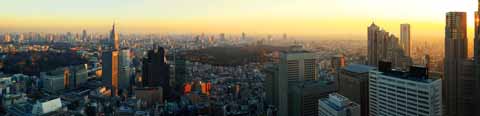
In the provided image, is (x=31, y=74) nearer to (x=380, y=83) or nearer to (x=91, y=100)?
(x=91, y=100)

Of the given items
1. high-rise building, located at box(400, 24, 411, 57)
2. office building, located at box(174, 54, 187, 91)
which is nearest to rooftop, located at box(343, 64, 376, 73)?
high-rise building, located at box(400, 24, 411, 57)

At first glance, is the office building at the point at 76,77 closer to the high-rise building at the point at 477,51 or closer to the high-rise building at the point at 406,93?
the high-rise building at the point at 406,93

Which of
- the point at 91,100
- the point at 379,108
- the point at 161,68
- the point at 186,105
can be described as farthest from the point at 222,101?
the point at 379,108

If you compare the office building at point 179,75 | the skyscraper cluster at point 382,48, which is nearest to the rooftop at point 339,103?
the skyscraper cluster at point 382,48

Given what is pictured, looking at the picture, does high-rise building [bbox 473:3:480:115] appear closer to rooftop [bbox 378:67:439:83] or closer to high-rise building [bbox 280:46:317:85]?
rooftop [bbox 378:67:439:83]

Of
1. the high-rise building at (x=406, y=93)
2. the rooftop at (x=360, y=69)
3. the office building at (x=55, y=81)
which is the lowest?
the office building at (x=55, y=81)

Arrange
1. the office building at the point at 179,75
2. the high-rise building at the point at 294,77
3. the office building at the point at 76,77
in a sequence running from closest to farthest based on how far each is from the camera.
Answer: the high-rise building at the point at 294,77 → the office building at the point at 179,75 → the office building at the point at 76,77

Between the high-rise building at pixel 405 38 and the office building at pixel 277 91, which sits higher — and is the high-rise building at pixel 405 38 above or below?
above
